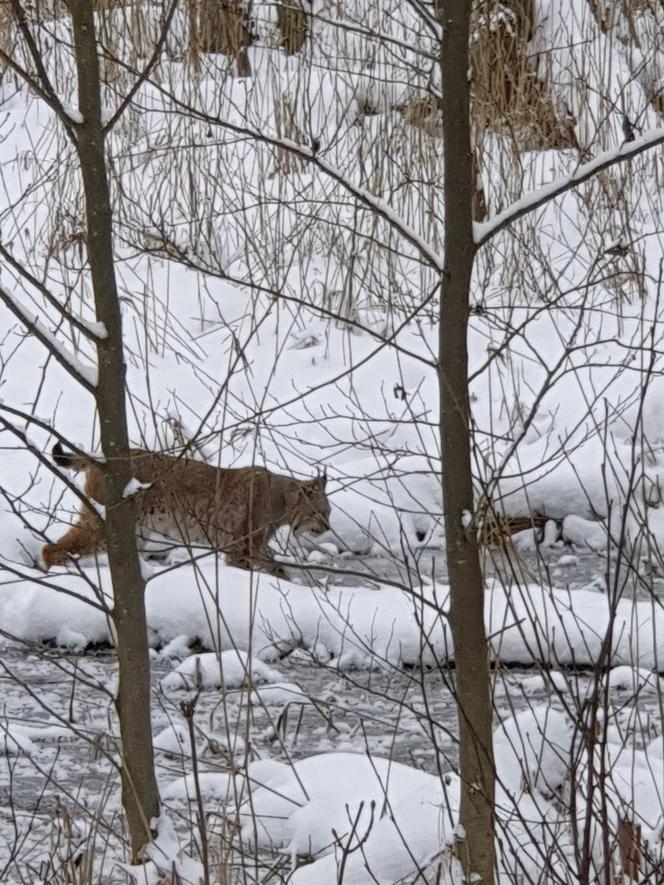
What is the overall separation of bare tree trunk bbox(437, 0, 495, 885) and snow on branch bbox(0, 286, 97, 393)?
0.66 m

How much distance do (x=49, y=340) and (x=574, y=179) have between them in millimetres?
960

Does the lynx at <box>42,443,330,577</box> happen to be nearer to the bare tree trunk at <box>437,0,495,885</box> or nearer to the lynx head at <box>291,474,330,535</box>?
the lynx head at <box>291,474,330,535</box>

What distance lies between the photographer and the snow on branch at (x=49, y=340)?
2.27 meters

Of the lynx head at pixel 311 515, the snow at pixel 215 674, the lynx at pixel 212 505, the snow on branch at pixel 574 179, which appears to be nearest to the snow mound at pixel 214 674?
the snow at pixel 215 674

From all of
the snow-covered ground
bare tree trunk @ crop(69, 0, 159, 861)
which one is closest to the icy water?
the snow-covered ground

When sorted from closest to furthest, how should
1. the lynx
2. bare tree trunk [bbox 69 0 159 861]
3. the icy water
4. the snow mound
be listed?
bare tree trunk [bbox 69 0 159 861] → the icy water → the snow mound → the lynx

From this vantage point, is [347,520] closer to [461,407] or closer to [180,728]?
[180,728]

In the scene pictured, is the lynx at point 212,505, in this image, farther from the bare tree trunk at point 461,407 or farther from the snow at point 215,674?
the bare tree trunk at point 461,407

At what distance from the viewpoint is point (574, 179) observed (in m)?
2.31

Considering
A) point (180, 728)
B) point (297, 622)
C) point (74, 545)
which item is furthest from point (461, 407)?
point (74, 545)

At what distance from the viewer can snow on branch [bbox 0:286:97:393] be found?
2.27 metres

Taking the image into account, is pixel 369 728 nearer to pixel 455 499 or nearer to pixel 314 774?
pixel 314 774

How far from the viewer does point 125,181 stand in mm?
9188

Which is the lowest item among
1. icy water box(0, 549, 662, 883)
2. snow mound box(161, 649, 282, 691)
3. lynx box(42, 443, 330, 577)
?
icy water box(0, 549, 662, 883)
